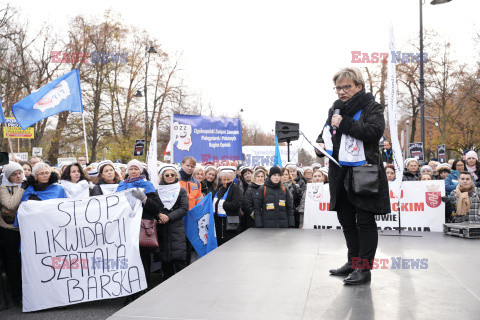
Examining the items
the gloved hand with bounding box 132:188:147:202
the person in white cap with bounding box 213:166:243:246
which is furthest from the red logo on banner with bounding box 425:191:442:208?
the gloved hand with bounding box 132:188:147:202

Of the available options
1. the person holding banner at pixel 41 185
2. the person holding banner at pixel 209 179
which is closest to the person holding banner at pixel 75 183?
the person holding banner at pixel 41 185

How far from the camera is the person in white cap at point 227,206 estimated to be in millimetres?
6930

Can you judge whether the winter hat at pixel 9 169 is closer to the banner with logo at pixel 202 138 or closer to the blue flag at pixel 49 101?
the blue flag at pixel 49 101

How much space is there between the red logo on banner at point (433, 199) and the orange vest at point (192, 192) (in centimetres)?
381

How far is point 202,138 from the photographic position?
41.1 ft

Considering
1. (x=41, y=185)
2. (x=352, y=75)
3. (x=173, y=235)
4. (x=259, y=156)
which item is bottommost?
(x=173, y=235)

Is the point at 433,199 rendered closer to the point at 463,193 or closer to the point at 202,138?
the point at 463,193

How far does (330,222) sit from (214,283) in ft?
13.9

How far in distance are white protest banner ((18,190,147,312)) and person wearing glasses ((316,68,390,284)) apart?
2977 mm

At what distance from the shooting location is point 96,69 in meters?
28.0

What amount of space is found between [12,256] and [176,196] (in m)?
2.22

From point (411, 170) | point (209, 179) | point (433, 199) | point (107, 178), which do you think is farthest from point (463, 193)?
point (107, 178)

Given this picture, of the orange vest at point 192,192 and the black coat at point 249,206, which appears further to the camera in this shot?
the black coat at point 249,206

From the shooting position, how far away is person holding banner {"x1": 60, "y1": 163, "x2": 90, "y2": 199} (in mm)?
6762
